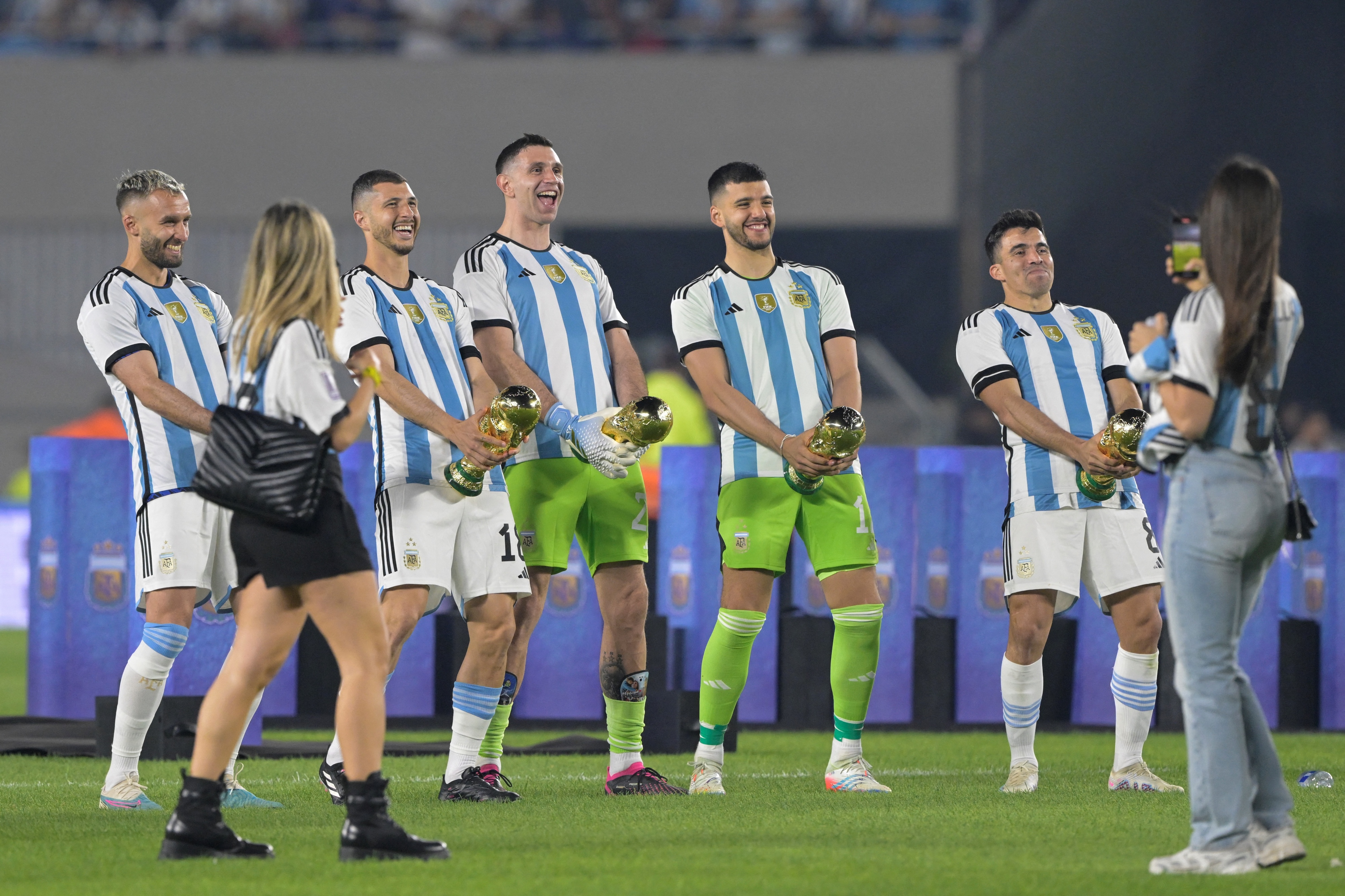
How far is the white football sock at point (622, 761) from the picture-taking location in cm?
632

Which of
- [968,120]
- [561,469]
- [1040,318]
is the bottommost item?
[561,469]

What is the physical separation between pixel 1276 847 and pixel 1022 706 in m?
2.07

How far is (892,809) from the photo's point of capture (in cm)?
579

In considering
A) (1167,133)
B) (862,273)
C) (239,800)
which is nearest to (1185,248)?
(239,800)

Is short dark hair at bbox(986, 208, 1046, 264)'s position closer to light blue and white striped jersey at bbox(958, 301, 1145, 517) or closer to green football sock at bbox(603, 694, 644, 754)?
light blue and white striped jersey at bbox(958, 301, 1145, 517)

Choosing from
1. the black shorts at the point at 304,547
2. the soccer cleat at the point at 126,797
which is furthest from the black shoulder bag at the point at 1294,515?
the soccer cleat at the point at 126,797

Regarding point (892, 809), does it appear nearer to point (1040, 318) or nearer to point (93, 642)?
point (1040, 318)

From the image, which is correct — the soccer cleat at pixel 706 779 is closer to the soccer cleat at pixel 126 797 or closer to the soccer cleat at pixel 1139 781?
the soccer cleat at pixel 1139 781

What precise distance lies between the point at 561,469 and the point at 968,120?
41.7 feet

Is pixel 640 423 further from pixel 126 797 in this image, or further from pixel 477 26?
pixel 477 26

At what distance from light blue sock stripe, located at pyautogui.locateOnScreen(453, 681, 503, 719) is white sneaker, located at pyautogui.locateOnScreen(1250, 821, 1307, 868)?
2.60 meters

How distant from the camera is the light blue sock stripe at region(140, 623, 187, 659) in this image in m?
5.87

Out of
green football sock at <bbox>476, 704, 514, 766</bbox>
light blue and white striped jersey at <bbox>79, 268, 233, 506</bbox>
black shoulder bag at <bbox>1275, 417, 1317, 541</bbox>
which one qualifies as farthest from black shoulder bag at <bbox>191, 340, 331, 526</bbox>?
black shoulder bag at <bbox>1275, 417, 1317, 541</bbox>

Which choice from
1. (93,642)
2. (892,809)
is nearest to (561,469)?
(892,809)
